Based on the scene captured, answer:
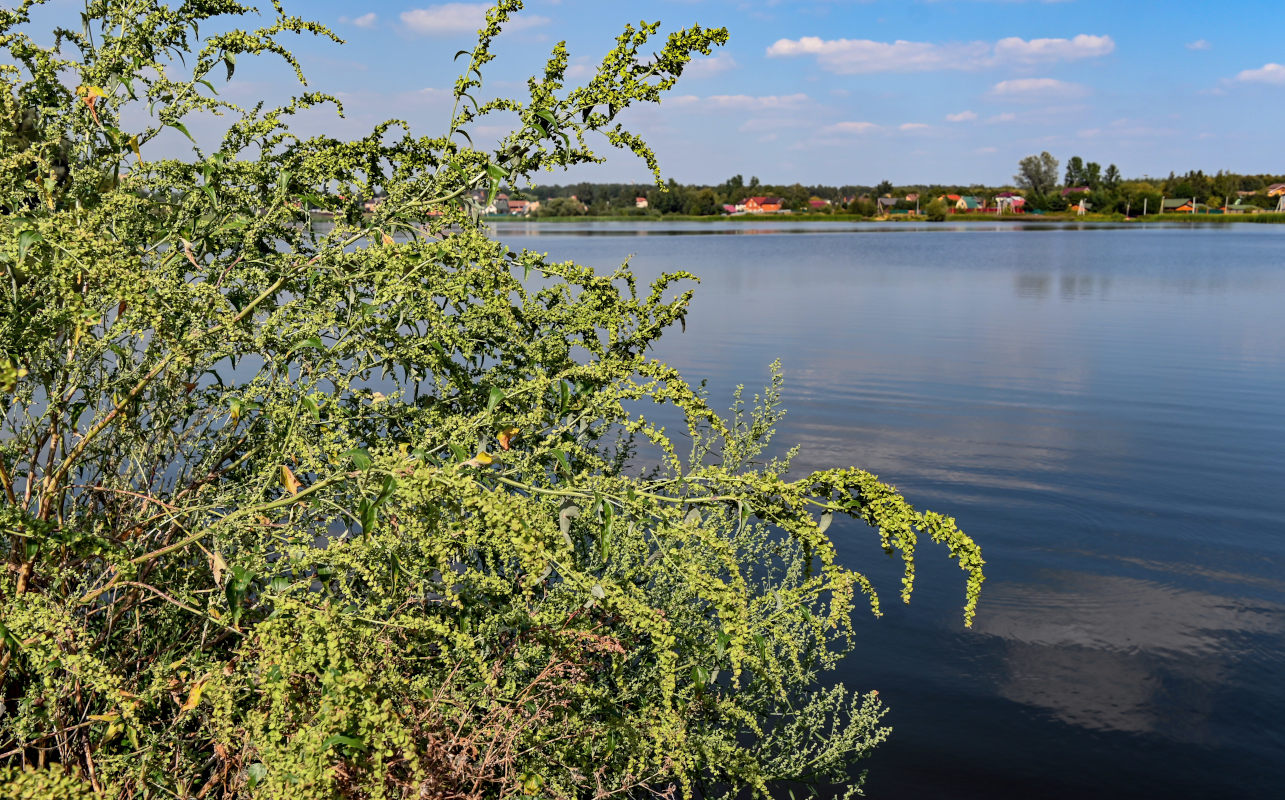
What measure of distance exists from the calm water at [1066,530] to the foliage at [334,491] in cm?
264

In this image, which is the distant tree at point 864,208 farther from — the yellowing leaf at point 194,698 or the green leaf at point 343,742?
the green leaf at point 343,742

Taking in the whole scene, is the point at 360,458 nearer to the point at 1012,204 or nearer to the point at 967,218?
the point at 967,218

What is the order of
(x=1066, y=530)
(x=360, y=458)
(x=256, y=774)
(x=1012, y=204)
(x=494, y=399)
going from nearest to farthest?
A: (x=360, y=458)
(x=256, y=774)
(x=494, y=399)
(x=1066, y=530)
(x=1012, y=204)

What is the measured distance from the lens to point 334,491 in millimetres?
2680

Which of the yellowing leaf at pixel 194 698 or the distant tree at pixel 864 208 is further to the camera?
the distant tree at pixel 864 208

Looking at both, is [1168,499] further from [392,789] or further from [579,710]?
[392,789]

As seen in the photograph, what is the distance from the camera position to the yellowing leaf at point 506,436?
314 centimetres

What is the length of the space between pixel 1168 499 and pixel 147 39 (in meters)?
11.2

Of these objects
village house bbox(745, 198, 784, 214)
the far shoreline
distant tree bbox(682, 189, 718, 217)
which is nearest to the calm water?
the far shoreline

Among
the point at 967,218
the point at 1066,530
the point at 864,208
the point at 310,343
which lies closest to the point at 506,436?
the point at 310,343

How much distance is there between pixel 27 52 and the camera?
327 cm

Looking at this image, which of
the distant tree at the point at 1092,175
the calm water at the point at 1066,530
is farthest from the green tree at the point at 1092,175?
the calm water at the point at 1066,530

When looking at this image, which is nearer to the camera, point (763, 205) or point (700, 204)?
point (700, 204)

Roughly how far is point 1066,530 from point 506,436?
28.1 ft
